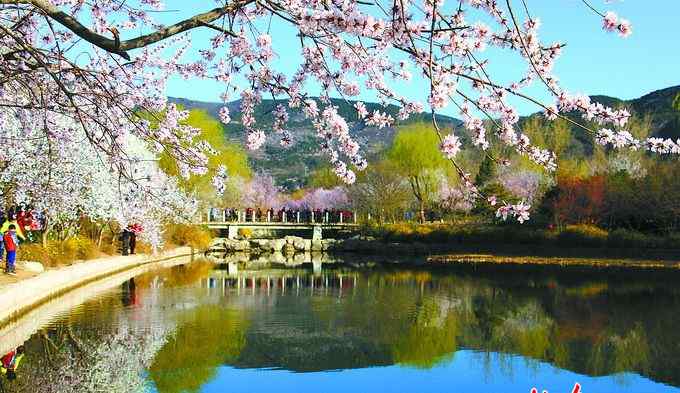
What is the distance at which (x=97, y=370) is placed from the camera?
453 inches

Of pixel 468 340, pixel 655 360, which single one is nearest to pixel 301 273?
pixel 468 340

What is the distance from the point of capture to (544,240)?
40719 millimetres

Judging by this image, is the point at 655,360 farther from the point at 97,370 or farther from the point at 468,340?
the point at 97,370

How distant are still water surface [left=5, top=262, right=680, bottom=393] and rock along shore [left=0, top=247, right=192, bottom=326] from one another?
999 millimetres

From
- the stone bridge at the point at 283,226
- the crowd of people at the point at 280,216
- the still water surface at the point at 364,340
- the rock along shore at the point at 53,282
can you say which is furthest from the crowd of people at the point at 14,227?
the crowd of people at the point at 280,216

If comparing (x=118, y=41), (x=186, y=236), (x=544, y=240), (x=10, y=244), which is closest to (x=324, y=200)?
(x=186, y=236)

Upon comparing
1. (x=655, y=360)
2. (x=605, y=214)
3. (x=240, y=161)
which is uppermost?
(x=240, y=161)

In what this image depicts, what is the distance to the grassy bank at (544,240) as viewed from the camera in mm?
37656

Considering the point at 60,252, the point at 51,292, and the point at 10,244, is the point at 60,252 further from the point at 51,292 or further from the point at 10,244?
the point at 10,244

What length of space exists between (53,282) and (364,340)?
9.68m

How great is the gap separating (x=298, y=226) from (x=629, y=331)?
42745mm

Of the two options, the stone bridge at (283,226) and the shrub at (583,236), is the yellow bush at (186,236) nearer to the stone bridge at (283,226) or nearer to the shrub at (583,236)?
the stone bridge at (283,226)

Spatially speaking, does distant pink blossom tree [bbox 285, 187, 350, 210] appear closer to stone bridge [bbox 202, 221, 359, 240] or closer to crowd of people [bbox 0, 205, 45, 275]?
stone bridge [bbox 202, 221, 359, 240]

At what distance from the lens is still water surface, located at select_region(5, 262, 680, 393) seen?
38.1ft
